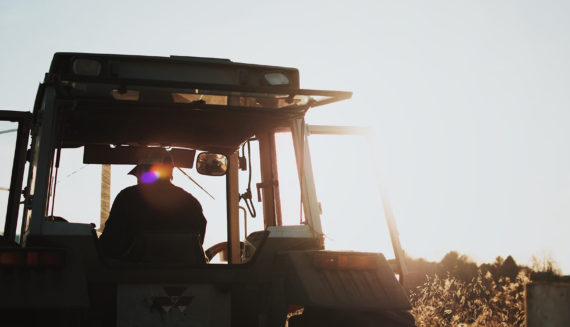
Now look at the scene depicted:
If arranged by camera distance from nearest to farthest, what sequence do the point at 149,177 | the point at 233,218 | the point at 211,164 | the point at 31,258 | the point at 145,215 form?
the point at 31,258
the point at 145,215
the point at 149,177
the point at 211,164
the point at 233,218

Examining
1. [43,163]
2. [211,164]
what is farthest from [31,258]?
[211,164]

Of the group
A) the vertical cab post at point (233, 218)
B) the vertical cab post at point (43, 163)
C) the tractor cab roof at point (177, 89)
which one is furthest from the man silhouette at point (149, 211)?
the vertical cab post at point (233, 218)

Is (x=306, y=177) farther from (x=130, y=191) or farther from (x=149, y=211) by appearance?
(x=130, y=191)

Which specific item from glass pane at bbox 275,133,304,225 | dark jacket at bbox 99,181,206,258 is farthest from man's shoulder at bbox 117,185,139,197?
glass pane at bbox 275,133,304,225

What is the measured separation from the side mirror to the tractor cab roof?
3.75ft

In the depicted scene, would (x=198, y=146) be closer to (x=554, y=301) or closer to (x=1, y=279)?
(x=1, y=279)

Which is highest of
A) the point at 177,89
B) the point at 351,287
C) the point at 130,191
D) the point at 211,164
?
the point at 211,164

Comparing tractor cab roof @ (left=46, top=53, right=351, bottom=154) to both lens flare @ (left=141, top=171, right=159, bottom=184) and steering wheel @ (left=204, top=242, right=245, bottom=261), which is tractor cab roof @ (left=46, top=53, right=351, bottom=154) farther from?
steering wheel @ (left=204, top=242, right=245, bottom=261)

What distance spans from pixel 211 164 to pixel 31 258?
2.58m

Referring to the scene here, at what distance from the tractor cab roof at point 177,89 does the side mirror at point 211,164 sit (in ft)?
3.75

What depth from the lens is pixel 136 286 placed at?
3.76 m

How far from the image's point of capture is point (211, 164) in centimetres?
571

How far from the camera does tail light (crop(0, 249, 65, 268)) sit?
10.4ft

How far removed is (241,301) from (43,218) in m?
1.19
